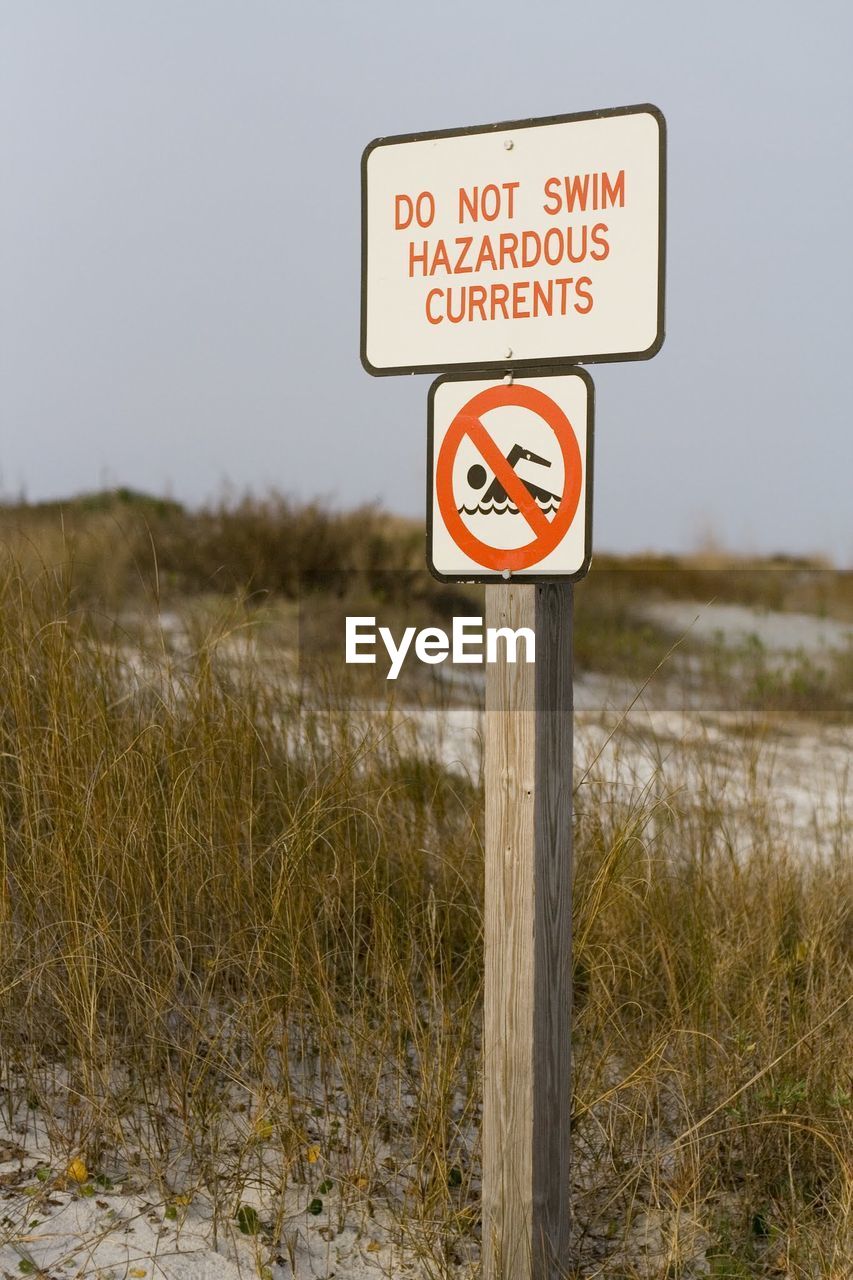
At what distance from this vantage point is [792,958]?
155 inches

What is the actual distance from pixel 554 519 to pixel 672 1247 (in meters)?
1.38

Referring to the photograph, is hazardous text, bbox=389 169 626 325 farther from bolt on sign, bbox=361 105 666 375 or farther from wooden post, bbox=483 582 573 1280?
wooden post, bbox=483 582 573 1280

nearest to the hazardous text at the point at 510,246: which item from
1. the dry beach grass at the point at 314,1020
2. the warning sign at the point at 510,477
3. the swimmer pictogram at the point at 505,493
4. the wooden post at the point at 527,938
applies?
the warning sign at the point at 510,477

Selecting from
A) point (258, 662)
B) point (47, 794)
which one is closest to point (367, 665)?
point (258, 662)

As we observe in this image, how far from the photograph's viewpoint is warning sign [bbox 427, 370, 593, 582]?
2342 mm

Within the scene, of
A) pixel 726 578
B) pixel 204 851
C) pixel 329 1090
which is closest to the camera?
pixel 329 1090

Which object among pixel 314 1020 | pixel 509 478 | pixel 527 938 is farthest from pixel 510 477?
pixel 314 1020

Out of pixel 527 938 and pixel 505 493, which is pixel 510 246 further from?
pixel 527 938

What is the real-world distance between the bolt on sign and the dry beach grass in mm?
1207

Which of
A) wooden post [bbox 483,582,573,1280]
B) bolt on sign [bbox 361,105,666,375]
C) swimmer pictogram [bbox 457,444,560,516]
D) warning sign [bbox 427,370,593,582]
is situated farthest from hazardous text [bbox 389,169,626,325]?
wooden post [bbox 483,582,573,1280]

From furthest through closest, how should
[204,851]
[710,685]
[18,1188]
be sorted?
[710,685] < [204,851] < [18,1188]

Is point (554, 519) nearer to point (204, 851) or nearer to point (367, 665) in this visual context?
point (204, 851)

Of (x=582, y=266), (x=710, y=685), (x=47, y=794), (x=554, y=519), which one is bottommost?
(x=710, y=685)

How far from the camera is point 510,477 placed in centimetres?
241
